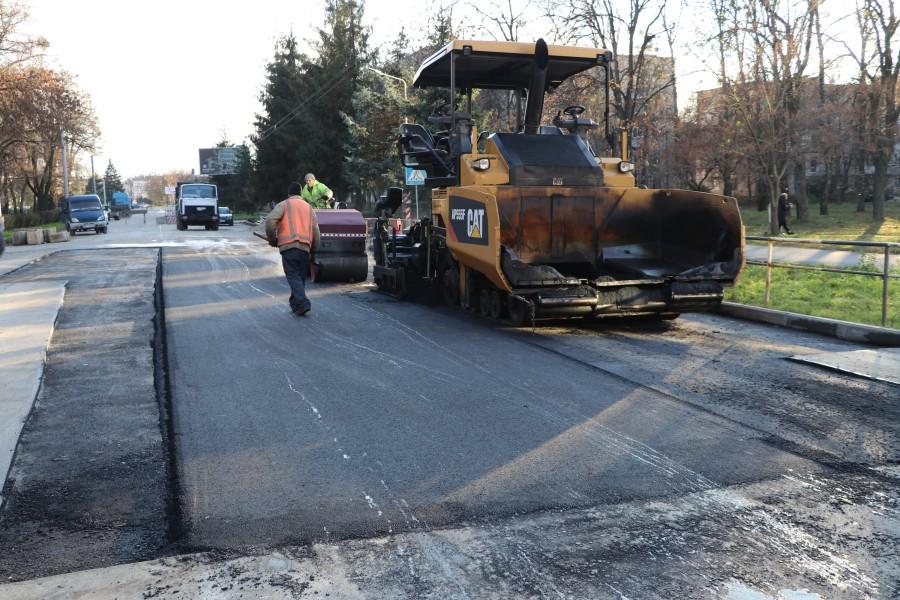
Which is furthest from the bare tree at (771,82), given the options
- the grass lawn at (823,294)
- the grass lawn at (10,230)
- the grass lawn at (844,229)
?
the grass lawn at (10,230)

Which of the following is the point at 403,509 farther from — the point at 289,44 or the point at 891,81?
the point at 289,44

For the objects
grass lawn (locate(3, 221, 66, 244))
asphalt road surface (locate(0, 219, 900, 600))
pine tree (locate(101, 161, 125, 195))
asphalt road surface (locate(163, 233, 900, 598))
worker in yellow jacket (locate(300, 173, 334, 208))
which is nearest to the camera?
asphalt road surface (locate(0, 219, 900, 600))

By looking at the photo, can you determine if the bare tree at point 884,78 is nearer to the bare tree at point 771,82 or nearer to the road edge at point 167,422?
the bare tree at point 771,82

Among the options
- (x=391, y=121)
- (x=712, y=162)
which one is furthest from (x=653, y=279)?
(x=712, y=162)

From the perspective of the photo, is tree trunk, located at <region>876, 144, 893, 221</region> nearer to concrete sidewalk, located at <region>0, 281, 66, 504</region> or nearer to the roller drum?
the roller drum

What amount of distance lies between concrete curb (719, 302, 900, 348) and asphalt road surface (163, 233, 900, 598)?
1.28 ft

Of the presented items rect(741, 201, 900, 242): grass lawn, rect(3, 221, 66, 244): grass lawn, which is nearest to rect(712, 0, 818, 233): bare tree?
rect(741, 201, 900, 242): grass lawn

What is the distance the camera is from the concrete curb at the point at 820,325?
873cm

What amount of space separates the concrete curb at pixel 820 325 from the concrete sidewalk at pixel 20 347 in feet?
26.5

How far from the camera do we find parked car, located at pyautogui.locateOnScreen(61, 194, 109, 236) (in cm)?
4156

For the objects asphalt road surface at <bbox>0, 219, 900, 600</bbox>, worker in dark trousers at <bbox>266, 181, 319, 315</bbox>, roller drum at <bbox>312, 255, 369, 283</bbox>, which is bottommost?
asphalt road surface at <bbox>0, 219, 900, 600</bbox>

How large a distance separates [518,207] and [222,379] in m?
3.89

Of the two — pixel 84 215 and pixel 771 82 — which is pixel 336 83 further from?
pixel 771 82

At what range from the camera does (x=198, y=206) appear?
43.7 metres
